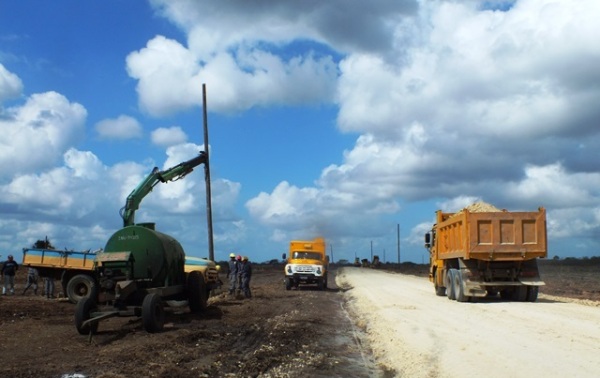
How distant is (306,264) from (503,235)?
14.3 meters

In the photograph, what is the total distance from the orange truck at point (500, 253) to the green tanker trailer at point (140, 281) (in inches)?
370

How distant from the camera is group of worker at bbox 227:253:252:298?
26.5 m

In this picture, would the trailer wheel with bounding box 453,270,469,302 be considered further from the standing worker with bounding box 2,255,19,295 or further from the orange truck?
the standing worker with bounding box 2,255,19,295

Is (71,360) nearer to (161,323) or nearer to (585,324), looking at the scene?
(161,323)

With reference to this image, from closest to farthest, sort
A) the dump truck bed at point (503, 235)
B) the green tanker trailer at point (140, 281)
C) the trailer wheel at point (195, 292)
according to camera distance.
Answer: the green tanker trailer at point (140, 281), the trailer wheel at point (195, 292), the dump truck bed at point (503, 235)

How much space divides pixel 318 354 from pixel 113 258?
21.3 feet

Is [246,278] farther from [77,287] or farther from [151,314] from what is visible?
[151,314]

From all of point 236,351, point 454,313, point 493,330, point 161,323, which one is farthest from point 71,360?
point 454,313

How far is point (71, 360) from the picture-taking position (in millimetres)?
10562

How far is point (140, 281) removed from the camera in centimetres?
1591

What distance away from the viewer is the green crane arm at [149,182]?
24.6m

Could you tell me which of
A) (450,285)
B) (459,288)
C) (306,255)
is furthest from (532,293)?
(306,255)

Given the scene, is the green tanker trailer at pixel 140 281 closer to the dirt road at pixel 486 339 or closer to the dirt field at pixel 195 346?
the dirt field at pixel 195 346

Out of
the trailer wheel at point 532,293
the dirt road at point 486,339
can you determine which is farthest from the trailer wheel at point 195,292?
the trailer wheel at point 532,293
